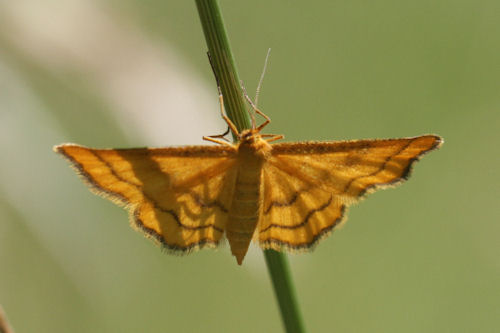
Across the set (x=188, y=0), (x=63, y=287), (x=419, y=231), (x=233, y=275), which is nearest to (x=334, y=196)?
(x=63, y=287)

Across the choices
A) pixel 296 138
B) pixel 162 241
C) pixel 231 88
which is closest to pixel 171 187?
pixel 162 241

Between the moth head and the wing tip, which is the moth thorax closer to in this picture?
the moth head

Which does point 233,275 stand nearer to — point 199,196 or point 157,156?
point 199,196

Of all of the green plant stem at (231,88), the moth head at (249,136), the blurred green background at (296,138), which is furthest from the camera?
the blurred green background at (296,138)

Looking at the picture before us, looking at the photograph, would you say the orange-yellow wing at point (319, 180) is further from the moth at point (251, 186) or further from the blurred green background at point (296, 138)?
the blurred green background at point (296, 138)

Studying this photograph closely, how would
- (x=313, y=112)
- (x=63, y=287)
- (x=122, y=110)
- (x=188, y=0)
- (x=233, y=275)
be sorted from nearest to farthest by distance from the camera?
(x=122, y=110) < (x=63, y=287) < (x=233, y=275) < (x=188, y=0) < (x=313, y=112)

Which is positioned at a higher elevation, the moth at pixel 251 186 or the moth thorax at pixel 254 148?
the moth thorax at pixel 254 148

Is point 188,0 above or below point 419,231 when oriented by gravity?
above

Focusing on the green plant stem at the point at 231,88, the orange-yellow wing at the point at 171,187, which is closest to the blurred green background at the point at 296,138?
the orange-yellow wing at the point at 171,187
